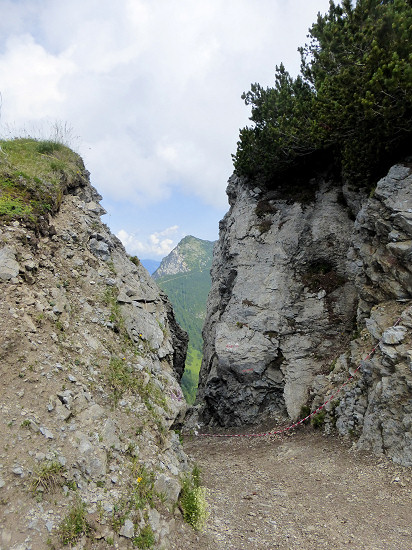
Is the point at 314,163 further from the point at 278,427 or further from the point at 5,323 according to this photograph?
the point at 5,323

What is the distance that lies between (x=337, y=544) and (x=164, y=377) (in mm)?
6648

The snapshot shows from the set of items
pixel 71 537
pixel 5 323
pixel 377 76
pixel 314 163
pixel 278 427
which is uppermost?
pixel 314 163

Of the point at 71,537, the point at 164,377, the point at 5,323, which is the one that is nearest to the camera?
the point at 71,537

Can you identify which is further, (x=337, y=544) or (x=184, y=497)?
(x=184, y=497)

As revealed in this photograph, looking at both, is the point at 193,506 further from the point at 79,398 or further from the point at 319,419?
the point at 319,419

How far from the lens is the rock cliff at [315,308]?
12.1m

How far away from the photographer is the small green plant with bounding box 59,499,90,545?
5.68 m

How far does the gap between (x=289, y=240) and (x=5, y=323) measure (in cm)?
1991

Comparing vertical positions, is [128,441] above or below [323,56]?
below

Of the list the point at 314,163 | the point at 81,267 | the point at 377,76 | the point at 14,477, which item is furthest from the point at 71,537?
the point at 314,163

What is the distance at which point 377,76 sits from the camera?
12.4 metres

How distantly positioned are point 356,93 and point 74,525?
18137 millimetres

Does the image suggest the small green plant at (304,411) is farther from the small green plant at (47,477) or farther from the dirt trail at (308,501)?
the small green plant at (47,477)

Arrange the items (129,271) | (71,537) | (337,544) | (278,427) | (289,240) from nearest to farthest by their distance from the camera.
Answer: (71,537)
(337,544)
(129,271)
(278,427)
(289,240)
